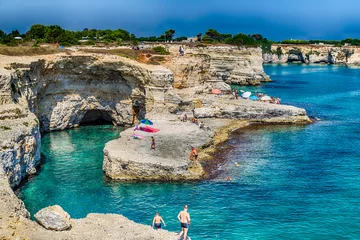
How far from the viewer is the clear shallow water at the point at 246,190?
28.1 metres

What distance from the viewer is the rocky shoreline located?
24906mm

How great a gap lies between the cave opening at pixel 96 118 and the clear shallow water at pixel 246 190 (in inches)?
307

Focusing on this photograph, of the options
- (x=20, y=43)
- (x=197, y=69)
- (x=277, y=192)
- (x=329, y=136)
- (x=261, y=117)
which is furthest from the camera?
(x=20, y=43)

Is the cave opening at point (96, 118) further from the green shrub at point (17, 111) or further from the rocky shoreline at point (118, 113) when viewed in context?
the green shrub at point (17, 111)

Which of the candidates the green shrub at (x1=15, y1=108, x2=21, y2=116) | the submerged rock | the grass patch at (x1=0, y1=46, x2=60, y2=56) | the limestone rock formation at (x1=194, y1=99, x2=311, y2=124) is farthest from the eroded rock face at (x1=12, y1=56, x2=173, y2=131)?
the submerged rock

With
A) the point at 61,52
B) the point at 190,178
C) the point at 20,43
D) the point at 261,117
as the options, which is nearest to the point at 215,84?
the point at 261,117

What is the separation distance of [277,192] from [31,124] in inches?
889

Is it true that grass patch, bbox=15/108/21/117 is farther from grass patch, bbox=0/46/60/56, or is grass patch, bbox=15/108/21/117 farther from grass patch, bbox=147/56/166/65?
grass patch, bbox=147/56/166/65

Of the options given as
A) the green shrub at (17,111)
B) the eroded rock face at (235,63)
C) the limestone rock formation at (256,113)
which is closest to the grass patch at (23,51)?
the green shrub at (17,111)

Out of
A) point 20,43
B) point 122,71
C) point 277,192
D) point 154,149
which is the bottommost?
point 277,192

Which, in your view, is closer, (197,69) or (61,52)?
(61,52)

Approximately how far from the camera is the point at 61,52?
54.1m

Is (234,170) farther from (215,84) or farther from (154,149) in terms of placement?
(215,84)

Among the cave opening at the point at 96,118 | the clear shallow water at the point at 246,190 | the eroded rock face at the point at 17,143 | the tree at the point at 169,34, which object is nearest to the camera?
the clear shallow water at the point at 246,190
